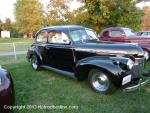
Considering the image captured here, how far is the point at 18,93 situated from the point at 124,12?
1951 cm

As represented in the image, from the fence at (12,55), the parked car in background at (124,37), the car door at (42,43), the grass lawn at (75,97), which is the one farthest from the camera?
the fence at (12,55)

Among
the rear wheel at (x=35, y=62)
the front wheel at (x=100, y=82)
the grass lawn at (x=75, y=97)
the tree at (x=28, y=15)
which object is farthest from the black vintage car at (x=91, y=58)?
the tree at (x=28, y=15)

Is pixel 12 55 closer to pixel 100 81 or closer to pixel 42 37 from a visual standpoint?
pixel 42 37

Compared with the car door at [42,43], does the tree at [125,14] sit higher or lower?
higher

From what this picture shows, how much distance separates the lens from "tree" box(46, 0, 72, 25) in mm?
31205

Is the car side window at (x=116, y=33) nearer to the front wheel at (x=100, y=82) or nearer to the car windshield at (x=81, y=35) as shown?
the car windshield at (x=81, y=35)

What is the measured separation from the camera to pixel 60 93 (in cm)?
596

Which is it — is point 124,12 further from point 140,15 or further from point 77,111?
point 77,111

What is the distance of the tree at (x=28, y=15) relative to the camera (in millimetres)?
54625

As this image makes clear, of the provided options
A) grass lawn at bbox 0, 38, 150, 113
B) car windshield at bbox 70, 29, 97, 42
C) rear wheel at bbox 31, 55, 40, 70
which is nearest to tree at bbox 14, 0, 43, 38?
rear wheel at bbox 31, 55, 40, 70

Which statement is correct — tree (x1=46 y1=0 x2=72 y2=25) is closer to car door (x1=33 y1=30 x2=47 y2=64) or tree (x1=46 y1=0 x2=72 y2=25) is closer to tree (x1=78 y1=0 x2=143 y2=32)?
tree (x1=78 y1=0 x2=143 y2=32)

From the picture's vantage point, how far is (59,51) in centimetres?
708

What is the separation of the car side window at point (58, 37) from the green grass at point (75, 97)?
1281mm

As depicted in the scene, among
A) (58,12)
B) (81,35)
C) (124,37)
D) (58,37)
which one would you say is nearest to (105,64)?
(81,35)
